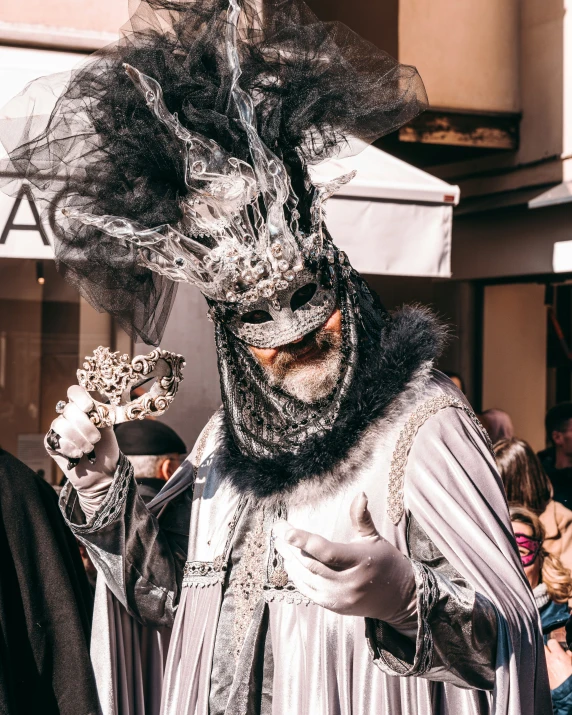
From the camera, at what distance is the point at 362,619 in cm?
206

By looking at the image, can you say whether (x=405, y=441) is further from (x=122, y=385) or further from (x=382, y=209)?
(x=382, y=209)

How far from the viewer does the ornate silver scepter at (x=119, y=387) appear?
2299mm

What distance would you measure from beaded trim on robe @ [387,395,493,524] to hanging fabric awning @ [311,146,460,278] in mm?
2533

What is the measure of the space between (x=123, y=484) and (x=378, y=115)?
1007 mm

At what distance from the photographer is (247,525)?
235 centimetres

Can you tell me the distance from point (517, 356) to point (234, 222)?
6.03 meters

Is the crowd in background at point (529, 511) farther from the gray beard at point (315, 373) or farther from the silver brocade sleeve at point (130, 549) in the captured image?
the gray beard at point (315, 373)

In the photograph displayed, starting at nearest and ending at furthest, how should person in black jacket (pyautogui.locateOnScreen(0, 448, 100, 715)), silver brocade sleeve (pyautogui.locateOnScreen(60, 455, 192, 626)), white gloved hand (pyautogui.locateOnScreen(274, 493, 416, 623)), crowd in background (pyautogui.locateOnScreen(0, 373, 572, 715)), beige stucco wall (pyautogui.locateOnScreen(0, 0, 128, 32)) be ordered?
white gloved hand (pyautogui.locateOnScreen(274, 493, 416, 623)) < silver brocade sleeve (pyautogui.locateOnScreen(60, 455, 192, 626)) < person in black jacket (pyautogui.locateOnScreen(0, 448, 100, 715)) < crowd in background (pyautogui.locateOnScreen(0, 373, 572, 715)) < beige stucco wall (pyautogui.locateOnScreen(0, 0, 128, 32))

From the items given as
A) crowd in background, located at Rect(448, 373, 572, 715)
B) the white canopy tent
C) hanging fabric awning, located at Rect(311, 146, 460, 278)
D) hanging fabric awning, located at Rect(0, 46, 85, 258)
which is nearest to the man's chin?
crowd in background, located at Rect(448, 373, 572, 715)

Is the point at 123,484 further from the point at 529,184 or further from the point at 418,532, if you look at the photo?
the point at 529,184

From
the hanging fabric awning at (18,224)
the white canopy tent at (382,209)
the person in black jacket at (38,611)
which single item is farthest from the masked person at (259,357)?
the white canopy tent at (382,209)

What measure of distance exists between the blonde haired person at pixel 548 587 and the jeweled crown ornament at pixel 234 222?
1.64 meters

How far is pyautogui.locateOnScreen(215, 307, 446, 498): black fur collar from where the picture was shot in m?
2.18

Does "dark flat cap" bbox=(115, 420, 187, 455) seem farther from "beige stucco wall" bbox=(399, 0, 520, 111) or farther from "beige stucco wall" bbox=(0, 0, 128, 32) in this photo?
"beige stucco wall" bbox=(399, 0, 520, 111)
